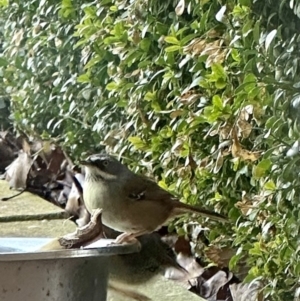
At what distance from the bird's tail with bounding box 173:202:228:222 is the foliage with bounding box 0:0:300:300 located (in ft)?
0.08

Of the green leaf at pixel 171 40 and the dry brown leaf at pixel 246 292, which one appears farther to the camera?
the green leaf at pixel 171 40

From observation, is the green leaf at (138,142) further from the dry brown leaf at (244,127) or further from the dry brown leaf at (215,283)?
the dry brown leaf at (244,127)

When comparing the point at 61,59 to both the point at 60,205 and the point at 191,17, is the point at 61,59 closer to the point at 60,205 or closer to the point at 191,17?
the point at 60,205

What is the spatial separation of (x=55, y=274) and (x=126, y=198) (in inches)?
54.6

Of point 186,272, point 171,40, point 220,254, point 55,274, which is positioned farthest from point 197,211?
point 55,274

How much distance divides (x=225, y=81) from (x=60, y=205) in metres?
1.59

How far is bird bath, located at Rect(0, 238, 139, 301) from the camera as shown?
1237mm

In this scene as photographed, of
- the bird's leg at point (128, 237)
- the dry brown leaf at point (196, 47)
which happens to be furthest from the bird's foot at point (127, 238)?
the dry brown leaf at point (196, 47)

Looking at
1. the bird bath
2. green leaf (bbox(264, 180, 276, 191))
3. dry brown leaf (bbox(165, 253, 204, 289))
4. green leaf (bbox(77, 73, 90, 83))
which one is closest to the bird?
dry brown leaf (bbox(165, 253, 204, 289))

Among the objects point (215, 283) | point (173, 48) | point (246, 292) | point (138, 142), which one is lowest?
point (215, 283)

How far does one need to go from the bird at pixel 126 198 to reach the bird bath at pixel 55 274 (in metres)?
1.11

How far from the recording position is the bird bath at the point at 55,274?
1.24 metres

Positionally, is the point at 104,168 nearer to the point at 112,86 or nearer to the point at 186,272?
the point at 112,86

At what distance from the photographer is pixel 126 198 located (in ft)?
8.73
